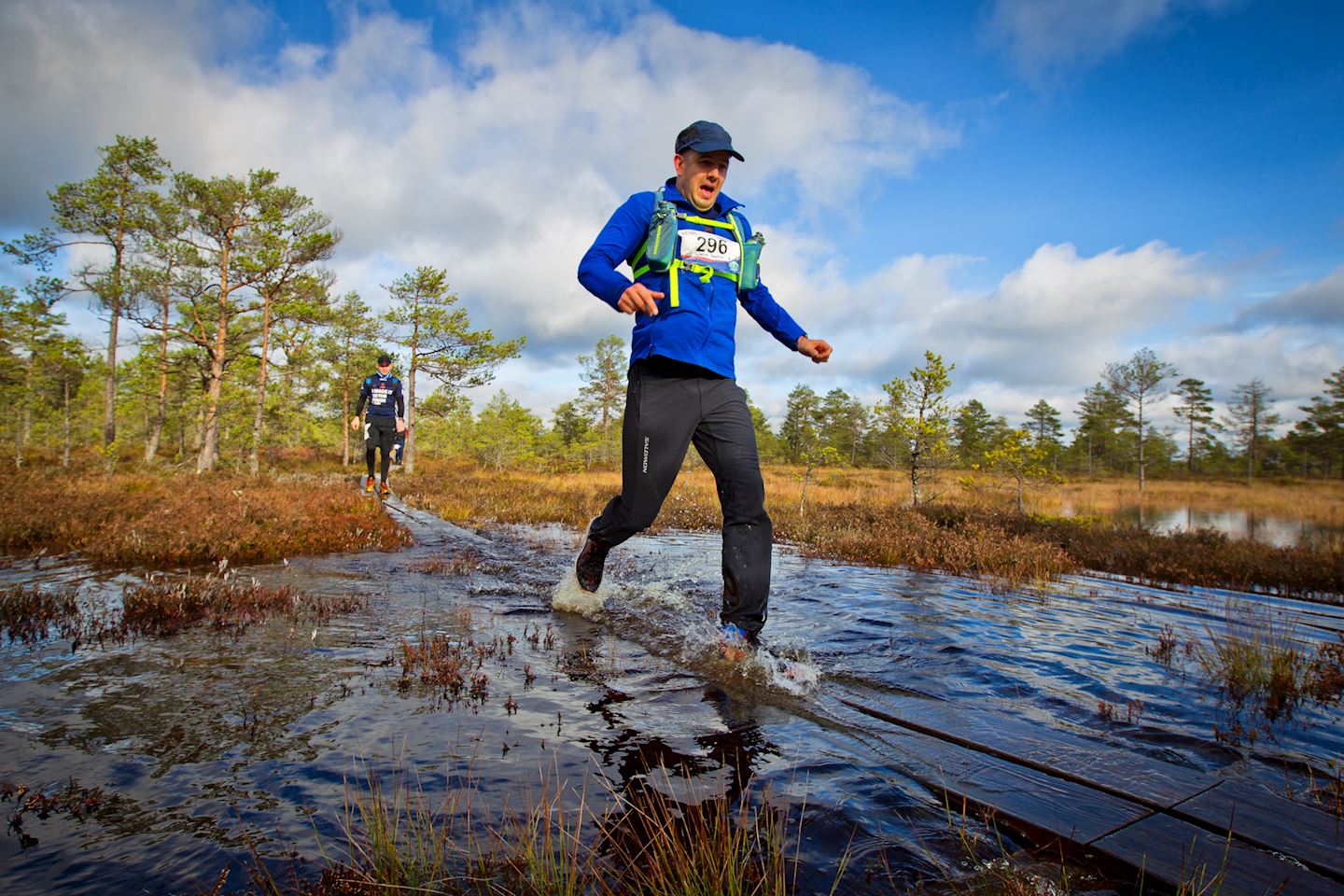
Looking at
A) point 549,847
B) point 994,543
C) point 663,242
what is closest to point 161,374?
point 663,242

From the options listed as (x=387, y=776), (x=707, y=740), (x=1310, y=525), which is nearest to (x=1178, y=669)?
(x=707, y=740)

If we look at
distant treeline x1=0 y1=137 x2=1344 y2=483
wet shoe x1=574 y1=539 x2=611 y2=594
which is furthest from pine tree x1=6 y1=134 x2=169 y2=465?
wet shoe x1=574 y1=539 x2=611 y2=594

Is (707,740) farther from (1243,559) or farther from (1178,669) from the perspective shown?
(1243,559)

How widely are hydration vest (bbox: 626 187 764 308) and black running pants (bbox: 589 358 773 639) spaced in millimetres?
522

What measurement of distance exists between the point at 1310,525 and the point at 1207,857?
2920 centimetres

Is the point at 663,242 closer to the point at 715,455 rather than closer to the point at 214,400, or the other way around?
the point at 715,455

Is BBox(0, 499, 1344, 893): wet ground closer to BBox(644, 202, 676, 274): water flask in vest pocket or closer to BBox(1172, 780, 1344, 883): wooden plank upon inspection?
BBox(1172, 780, 1344, 883): wooden plank

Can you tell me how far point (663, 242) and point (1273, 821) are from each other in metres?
3.36

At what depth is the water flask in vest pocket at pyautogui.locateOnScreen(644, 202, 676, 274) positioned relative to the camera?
3510 millimetres

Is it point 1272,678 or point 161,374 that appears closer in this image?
point 1272,678

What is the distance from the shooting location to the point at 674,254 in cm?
353

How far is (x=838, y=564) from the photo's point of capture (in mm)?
7730

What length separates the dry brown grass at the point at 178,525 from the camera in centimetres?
606

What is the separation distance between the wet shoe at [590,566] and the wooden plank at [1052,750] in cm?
212
